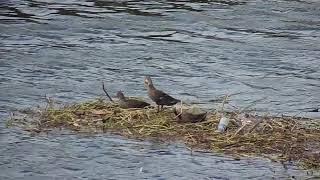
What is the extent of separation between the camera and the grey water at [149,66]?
21.2ft

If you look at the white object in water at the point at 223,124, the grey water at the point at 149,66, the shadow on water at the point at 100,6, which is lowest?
the shadow on water at the point at 100,6

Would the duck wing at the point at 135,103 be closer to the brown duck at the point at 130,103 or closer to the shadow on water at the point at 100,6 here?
the brown duck at the point at 130,103

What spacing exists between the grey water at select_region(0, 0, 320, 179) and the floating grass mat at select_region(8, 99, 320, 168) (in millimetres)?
175

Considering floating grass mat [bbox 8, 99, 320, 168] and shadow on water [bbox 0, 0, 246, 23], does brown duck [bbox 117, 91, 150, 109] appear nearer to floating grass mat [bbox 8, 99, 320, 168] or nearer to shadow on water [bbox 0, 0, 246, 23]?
floating grass mat [bbox 8, 99, 320, 168]

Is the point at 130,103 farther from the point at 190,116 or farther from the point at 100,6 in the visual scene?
the point at 100,6

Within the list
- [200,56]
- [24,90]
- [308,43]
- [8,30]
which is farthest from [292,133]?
[8,30]

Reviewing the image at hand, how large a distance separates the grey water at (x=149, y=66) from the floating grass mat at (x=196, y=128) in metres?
0.18

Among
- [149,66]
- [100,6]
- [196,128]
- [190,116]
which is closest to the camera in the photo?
[196,128]

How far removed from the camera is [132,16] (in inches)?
552

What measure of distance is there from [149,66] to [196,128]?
3126 mm

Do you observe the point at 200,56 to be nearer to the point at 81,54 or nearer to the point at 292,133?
the point at 81,54

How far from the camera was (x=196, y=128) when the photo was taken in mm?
7379

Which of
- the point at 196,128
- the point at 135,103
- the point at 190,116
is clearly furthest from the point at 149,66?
the point at 196,128

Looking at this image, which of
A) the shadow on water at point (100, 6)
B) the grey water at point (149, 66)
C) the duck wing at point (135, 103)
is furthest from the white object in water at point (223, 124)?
the shadow on water at point (100, 6)
